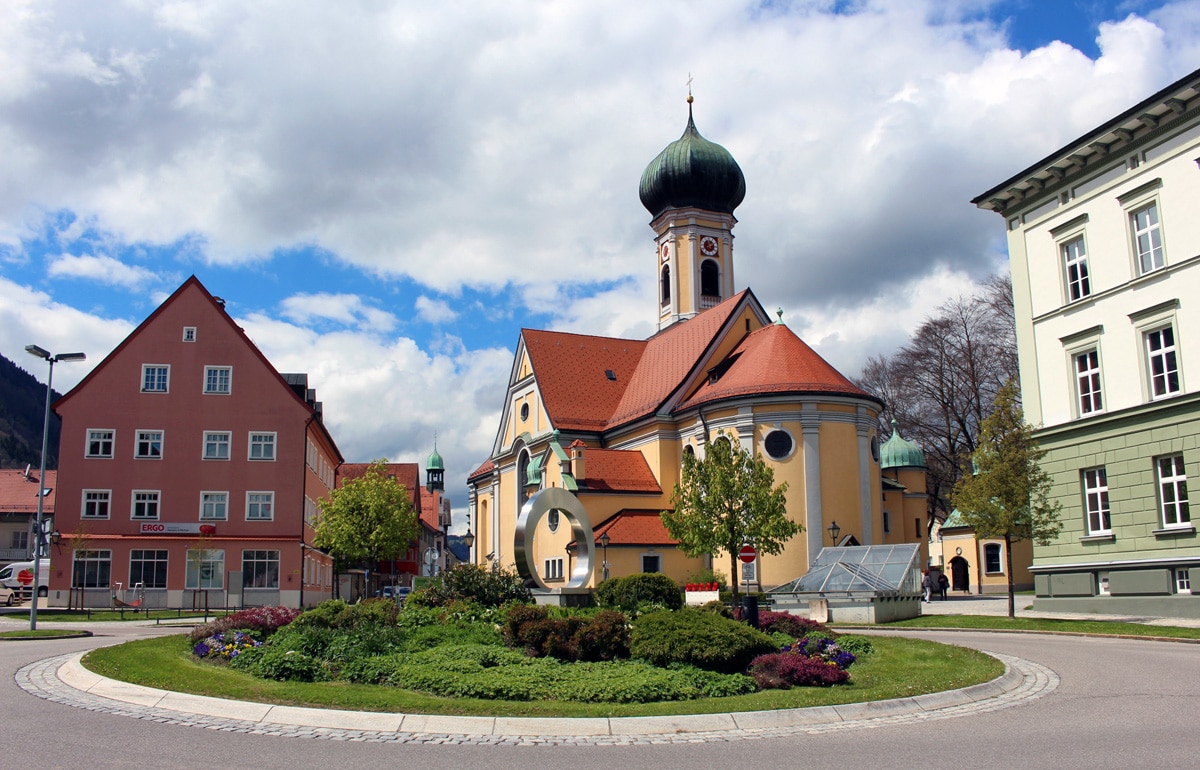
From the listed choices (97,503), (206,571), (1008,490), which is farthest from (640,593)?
(97,503)

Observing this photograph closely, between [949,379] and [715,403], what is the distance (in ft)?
54.9

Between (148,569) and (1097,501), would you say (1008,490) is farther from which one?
(148,569)

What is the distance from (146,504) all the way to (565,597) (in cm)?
2691

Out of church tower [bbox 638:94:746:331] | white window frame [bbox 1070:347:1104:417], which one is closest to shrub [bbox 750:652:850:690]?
white window frame [bbox 1070:347:1104:417]

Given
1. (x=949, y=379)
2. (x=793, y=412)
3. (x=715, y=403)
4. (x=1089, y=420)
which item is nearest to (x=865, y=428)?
(x=793, y=412)

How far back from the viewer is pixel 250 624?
18.6 meters

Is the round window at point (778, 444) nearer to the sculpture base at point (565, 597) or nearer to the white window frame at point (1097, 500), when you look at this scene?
the white window frame at point (1097, 500)

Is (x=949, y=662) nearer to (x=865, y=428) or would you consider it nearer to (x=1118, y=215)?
(x=1118, y=215)

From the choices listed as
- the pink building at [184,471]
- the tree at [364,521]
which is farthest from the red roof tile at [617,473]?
the pink building at [184,471]

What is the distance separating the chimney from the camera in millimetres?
49181

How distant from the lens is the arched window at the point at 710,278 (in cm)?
6366

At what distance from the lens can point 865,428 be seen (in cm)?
4625

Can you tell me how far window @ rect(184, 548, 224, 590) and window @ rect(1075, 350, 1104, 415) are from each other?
3529 cm

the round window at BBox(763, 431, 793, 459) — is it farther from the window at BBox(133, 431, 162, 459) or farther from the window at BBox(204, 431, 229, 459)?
the window at BBox(133, 431, 162, 459)
